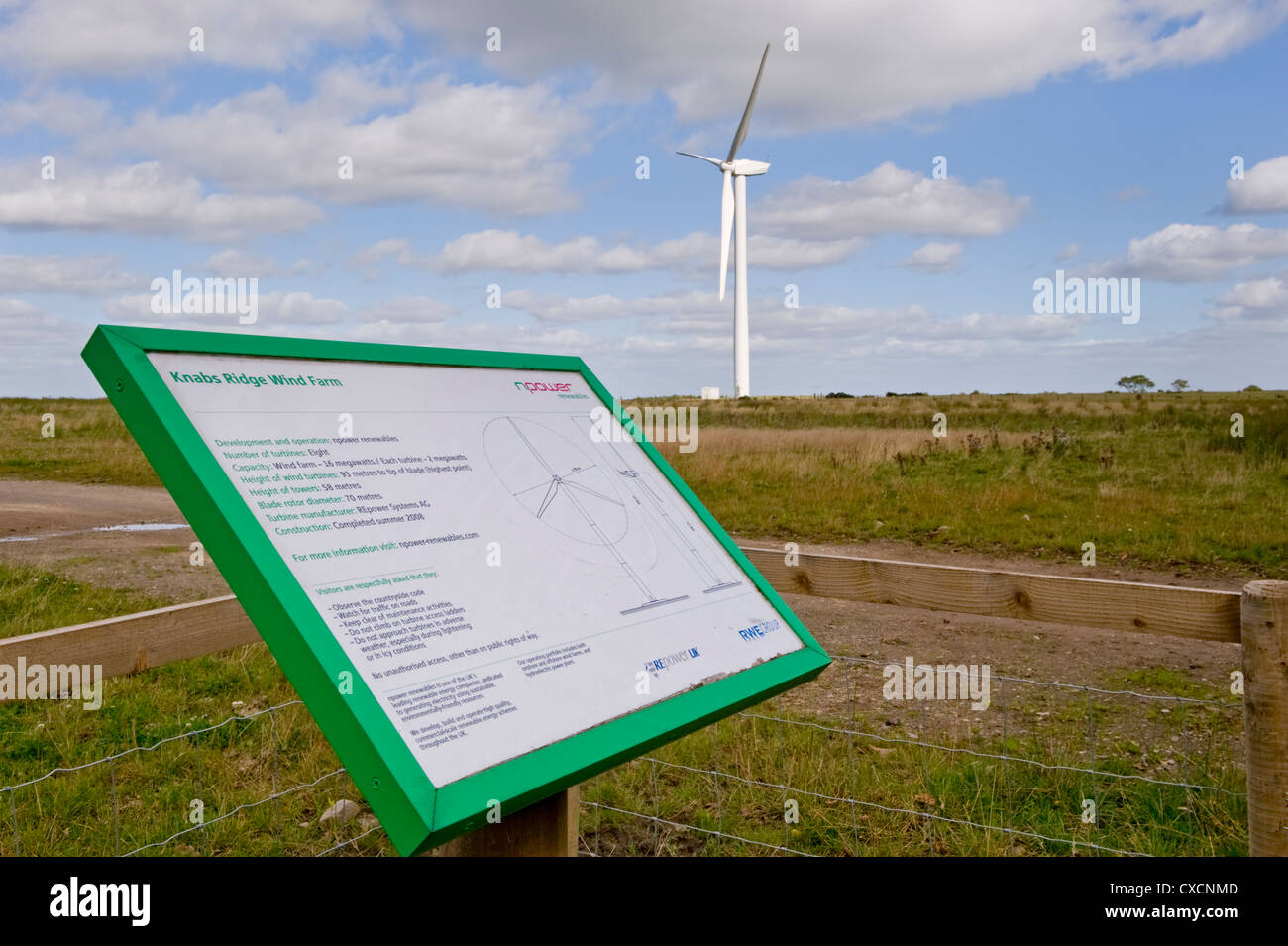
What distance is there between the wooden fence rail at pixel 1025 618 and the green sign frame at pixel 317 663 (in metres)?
1.06

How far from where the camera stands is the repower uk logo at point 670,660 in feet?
7.61

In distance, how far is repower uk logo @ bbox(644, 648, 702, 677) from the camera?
2.32 meters

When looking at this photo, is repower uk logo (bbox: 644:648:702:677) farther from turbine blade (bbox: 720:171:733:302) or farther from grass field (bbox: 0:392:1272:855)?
turbine blade (bbox: 720:171:733:302)

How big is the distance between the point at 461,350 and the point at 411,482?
67 cm

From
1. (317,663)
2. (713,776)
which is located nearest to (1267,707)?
(713,776)

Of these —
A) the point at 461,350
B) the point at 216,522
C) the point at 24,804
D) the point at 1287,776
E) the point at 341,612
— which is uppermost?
the point at 461,350

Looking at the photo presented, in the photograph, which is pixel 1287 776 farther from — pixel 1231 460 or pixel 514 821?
pixel 1231 460

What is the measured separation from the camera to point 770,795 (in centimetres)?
448

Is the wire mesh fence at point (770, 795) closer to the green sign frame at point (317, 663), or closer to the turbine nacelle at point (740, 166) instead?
the green sign frame at point (317, 663)

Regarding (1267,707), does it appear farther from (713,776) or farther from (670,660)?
(713,776)

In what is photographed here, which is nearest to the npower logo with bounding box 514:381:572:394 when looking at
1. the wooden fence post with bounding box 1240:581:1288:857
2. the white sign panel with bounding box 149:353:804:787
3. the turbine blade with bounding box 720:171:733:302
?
the white sign panel with bounding box 149:353:804:787

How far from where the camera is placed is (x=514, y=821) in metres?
2.28
